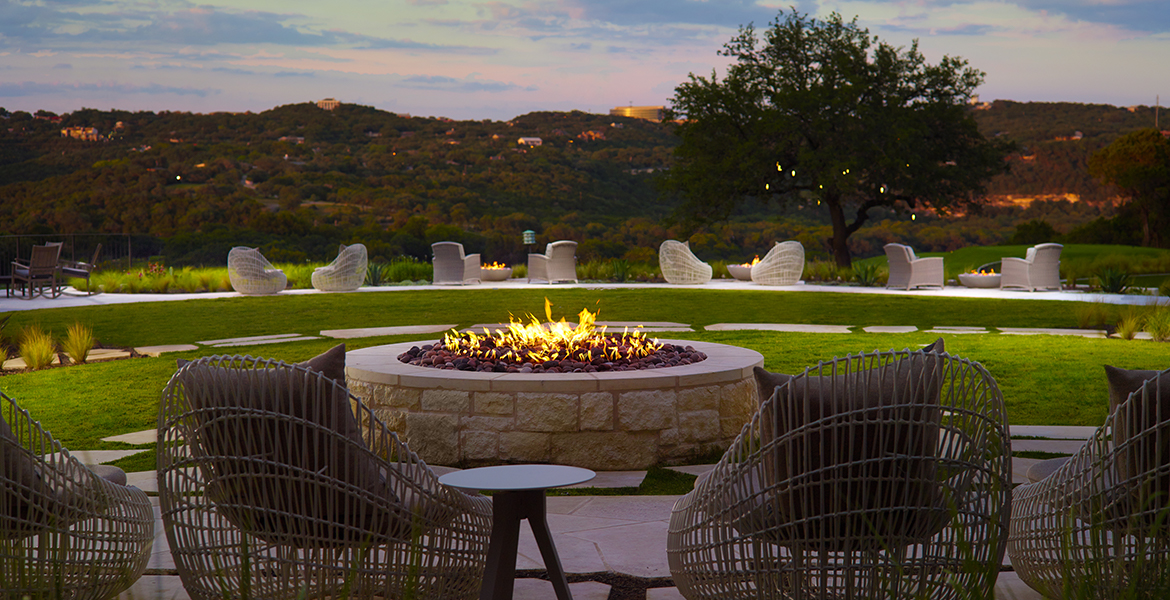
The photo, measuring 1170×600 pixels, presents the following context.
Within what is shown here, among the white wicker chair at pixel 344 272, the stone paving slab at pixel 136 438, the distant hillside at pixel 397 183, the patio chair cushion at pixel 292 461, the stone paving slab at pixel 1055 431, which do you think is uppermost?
the distant hillside at pixel 397 183

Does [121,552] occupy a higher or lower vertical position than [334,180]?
lower

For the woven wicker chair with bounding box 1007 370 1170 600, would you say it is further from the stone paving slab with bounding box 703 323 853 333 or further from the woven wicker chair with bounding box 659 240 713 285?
the woven wicker chair with bounding box 659 240 713 285

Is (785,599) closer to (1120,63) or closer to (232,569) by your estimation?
(232,569)

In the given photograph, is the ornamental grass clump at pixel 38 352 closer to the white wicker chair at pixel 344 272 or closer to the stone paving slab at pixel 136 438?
the stone paving slab at pixel 136 438

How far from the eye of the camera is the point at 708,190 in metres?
22.9

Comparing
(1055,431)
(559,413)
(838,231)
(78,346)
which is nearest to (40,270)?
(78,346)

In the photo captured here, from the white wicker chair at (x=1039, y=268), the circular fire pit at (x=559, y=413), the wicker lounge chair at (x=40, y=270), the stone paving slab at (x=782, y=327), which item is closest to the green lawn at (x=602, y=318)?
the stone paving slab at (x=782, y=327)

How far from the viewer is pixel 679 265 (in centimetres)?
1706

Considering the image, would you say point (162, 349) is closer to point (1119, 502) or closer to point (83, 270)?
point (83, 270)

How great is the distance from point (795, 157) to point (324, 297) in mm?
13846

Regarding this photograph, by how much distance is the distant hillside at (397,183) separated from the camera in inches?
1300

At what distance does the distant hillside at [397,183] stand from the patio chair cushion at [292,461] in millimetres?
23413

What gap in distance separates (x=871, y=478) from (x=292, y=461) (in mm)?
1343

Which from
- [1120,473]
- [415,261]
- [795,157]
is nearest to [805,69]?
[795,157]
